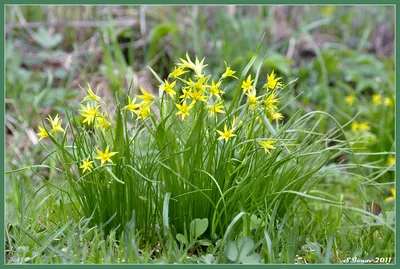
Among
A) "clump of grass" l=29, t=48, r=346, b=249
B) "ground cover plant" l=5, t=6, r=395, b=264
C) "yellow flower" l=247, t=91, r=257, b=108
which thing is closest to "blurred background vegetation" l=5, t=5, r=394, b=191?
"ground cover plant" l=5, t=6, r=395, b=264

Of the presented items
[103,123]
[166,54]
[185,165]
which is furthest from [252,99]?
[166,54]


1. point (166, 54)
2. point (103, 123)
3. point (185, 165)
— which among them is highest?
point (103, 123)

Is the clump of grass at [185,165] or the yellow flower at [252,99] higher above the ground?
the yellow flower at [252,99]

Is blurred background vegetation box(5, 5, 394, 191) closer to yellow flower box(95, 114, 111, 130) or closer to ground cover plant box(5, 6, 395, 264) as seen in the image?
ground cover plant box(5, 6, 395, 264)

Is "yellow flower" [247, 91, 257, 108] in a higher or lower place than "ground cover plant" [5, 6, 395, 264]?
higher

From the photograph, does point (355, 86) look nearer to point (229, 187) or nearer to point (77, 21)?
point (77, 21)

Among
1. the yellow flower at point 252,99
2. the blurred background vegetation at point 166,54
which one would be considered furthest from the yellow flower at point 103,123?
the blurred background vegetation at point 166,54

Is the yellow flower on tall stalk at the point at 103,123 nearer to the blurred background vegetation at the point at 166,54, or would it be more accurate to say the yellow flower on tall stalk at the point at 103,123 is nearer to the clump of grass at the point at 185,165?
the clump of grass at the point at 185,165

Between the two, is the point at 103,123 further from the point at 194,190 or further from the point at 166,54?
the point at 166,54

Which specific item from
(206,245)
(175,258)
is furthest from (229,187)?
(175,258)

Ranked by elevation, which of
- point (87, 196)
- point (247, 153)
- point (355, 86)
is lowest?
point (355, 86)

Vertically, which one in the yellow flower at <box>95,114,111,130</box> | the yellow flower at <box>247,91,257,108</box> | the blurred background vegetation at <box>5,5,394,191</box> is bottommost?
the blurred background vegetation at <box>5,5,394,191</box>
